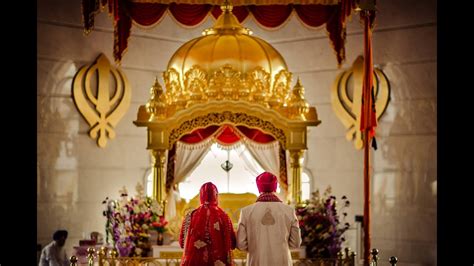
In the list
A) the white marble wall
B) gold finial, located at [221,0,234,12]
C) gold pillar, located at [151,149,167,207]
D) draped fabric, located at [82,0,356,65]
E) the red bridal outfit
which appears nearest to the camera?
the red bridal outfit

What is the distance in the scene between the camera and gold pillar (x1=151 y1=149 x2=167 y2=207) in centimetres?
1380

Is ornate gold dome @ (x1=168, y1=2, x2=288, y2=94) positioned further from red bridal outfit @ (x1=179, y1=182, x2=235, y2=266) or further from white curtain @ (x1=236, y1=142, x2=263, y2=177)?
red bridal outfit @ (x1=179, y1=182, x2=235, y2=266)

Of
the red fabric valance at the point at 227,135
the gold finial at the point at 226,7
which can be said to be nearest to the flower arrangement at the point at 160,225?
the red fabric valance at the point at 227,135

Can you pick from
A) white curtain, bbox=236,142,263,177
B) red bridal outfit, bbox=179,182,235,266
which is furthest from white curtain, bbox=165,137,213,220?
red bridal outfit, bbox=179,182,235,266

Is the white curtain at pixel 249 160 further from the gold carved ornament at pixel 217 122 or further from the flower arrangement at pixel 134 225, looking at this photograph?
the flower arrangement at pixel 134 225

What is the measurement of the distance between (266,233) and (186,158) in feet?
13.2

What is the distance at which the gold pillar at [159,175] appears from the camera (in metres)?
13.8

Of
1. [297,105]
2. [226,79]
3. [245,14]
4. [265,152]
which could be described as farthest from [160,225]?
[245,14]

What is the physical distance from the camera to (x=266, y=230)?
10.3 m

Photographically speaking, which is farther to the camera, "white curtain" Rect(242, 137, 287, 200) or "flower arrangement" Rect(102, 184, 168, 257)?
"white curtain" Rect(242, 137, 287, 200)

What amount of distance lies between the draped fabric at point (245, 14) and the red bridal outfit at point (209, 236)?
15.9 ft

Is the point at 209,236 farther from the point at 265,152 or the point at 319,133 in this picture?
the point at 319,133

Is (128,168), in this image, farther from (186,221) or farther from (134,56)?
(186,221)
